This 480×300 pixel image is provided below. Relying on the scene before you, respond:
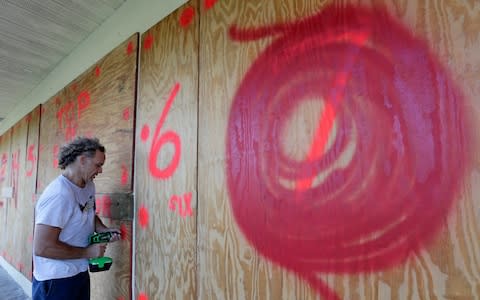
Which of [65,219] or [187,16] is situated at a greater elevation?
[187,16]

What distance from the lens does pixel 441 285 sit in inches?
25.9

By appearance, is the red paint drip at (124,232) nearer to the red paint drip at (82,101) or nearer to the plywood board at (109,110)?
the plywood board at (109,110)

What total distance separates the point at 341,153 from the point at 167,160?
97 cm

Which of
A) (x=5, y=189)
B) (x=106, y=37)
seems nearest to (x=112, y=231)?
(x=106, y=37)

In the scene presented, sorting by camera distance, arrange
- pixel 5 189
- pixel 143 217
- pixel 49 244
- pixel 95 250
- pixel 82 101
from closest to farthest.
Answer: pixel 49 244 < pixel 95 250 < pixel 143 217 < pixel 82 101 < pixel 5 189

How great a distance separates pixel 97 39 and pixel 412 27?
2487 millimetres

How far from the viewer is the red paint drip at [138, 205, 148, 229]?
65.1 inches

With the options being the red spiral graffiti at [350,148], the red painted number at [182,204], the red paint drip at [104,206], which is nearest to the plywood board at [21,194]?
the red paint drip at [104,206]

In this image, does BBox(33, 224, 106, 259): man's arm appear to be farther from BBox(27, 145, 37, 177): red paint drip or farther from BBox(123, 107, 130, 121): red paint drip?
BBox(27, 145, 37, 177): red paint drip

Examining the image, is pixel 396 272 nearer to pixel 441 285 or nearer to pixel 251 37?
pixel 441 285

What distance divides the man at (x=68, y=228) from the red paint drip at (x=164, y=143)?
0.35m

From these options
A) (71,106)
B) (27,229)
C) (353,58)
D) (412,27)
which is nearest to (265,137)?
(353,58)

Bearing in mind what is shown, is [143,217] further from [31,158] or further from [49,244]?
[31,158]

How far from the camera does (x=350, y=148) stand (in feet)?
2.70
